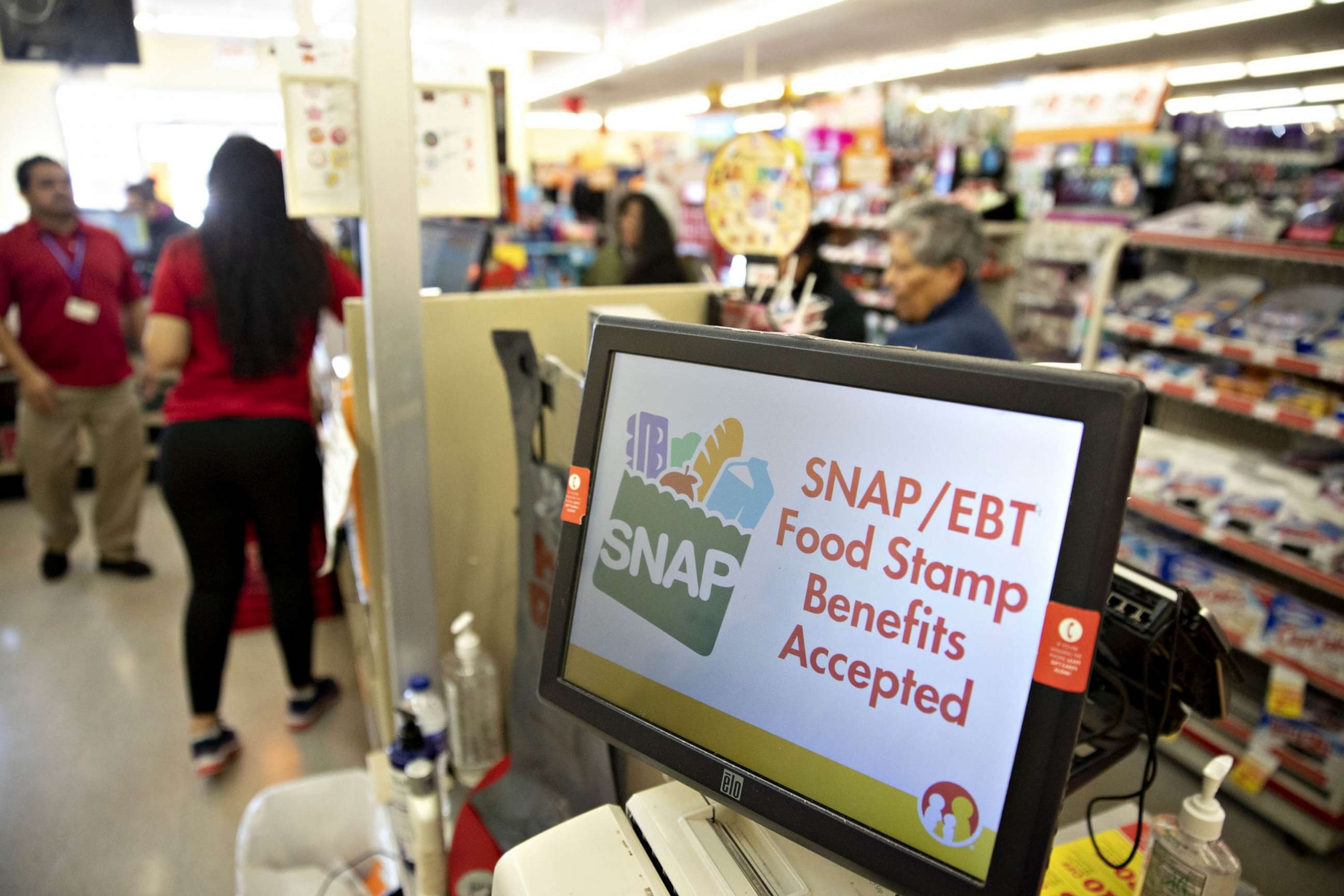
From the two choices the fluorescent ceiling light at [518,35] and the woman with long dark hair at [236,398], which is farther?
the fluorescent ceiling light at [518,35]

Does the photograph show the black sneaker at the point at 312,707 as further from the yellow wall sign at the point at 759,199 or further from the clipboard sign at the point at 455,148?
the yellow wall sign at the point at 759,199

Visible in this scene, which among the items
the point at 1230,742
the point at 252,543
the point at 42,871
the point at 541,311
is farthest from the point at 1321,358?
the point at 252,543

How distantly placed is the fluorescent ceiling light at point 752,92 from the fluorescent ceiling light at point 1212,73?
5.84m

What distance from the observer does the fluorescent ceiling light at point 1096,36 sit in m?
8.41

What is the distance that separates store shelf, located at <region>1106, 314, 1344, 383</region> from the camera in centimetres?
233

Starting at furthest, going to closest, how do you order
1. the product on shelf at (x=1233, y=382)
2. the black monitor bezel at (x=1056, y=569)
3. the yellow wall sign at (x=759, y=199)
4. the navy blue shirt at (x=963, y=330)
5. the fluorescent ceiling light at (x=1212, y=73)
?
the fluorescent ceiling light at (x=1212, y=73)
the product on shelf at (x=1233, y=382)
the navy blue shirt at (x=963, y=330)
the yellow wall sign at (x=759, y=199)
the black monitor bezel at (x=1056, y=569)

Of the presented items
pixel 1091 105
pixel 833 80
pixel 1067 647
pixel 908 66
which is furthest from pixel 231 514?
pixel 833 80

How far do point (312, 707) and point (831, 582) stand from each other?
2.53 meters

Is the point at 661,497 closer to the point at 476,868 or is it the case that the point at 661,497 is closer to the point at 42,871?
the point at 476,868

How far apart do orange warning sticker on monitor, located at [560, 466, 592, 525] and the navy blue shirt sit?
61.4 inches

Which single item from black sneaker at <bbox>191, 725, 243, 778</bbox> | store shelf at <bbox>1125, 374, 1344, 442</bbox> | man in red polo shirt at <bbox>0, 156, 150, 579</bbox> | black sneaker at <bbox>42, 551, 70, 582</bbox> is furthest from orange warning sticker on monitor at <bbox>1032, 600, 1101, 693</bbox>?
black sneaker at <bbox>42, 551, 70, 582</bbox>

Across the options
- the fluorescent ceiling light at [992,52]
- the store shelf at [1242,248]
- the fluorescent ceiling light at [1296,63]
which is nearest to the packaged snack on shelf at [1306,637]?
the store shelf at [1242,248]

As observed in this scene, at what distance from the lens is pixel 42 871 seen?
6.69 feet

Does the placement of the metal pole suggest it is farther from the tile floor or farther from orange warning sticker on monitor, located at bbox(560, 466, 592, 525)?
the tile floor
